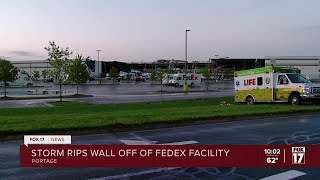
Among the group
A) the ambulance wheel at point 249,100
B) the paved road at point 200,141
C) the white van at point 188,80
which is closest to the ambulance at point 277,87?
the ambulance wheel at point 249,100

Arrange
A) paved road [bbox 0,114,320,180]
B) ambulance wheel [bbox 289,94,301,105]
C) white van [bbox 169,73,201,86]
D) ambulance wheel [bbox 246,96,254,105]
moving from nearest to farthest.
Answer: paved road [bbox 0,114,320,180], ambulance wheel [bbox 289,94,301,105], ambulance wheel [bbox 246,96,254,105], white van [bbox 169,73,201,86]

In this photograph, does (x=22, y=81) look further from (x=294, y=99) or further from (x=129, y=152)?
(x=129, y=152)

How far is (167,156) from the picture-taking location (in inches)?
261

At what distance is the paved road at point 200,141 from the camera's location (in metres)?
6.86

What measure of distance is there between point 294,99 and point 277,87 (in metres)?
1.37

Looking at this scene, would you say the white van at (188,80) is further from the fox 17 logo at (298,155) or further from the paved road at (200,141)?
the fox 17 logo at (298,155)

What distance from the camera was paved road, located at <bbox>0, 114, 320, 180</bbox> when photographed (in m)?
6.86

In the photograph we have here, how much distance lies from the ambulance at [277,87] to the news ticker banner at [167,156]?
56.9 feet

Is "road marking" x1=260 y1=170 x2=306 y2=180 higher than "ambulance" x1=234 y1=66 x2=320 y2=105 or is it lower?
lower

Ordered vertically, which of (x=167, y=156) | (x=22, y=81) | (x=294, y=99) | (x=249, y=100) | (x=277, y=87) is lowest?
(x=249, y=100)

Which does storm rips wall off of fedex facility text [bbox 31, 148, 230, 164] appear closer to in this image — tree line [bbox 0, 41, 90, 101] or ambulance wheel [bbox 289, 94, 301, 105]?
ambulance wheel [bbox 289, 94, 301, 105]

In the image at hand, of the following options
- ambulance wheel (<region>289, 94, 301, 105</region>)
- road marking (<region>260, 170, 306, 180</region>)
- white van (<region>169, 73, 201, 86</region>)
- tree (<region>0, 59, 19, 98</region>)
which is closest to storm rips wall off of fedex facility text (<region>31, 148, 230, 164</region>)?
road marking (<region>260, 170, 306, 180</region>)

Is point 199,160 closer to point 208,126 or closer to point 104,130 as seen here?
point 104,130

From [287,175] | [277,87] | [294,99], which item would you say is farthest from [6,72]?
[287,175]
